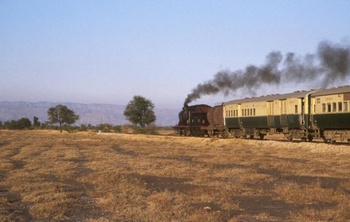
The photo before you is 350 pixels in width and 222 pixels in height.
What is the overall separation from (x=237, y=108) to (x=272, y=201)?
1257 inches

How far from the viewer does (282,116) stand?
3566cm

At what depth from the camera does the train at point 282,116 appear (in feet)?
95.1

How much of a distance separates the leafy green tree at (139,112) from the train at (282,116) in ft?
142

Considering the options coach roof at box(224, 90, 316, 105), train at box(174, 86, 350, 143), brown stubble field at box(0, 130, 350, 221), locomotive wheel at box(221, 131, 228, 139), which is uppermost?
coach roof at box(224, 90, 316, 105)

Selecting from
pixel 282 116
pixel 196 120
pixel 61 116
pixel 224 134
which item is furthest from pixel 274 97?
pixel 61 116

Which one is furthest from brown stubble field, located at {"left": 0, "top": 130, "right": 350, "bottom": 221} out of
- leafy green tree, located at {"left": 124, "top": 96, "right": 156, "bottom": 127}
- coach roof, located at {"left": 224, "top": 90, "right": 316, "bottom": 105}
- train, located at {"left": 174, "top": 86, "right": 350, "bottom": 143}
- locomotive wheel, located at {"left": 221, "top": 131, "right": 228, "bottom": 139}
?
leafy green tree, located at {"left": 124, "top": 96, "right": 156, "bottom": 127}

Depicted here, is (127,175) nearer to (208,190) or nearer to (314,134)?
(208,190)

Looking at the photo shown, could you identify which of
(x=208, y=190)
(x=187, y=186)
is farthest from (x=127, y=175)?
(x=208, y=190)

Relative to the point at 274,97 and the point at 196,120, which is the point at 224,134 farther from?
the point at 274,97

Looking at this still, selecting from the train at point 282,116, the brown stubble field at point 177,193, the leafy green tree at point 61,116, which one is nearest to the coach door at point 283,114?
the train at point 282,116

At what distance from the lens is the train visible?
29000mm

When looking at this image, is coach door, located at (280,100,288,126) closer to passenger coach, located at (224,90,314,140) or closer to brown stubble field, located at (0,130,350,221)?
passenger coach, located at (224,90,314,140)

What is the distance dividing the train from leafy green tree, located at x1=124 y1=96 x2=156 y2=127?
43252 mm

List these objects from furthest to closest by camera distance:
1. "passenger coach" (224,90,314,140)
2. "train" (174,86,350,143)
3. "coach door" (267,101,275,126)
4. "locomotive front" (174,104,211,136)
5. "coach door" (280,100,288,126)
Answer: "locomotive front" (174,104,211,136), "coach door" (267,101,275,126), "coach door" (280,100,288,126), "passenger coach" (224,90,314,140), "train" (174,86,350,143)
